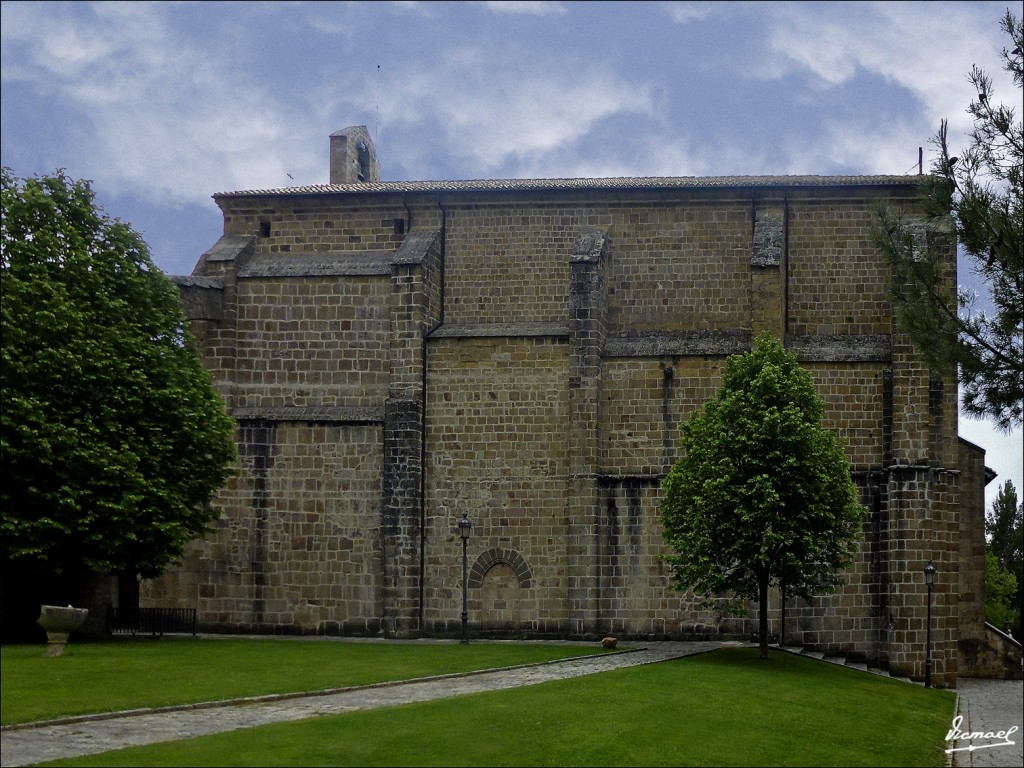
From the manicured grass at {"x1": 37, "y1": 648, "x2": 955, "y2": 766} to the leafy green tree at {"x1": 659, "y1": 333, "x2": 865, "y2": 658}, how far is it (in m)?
3.84

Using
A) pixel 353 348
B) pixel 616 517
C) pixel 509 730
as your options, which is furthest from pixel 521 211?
pixel 509 730

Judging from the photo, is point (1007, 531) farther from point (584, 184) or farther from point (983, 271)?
point (983, 271)

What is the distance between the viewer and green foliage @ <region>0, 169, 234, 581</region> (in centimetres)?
2802

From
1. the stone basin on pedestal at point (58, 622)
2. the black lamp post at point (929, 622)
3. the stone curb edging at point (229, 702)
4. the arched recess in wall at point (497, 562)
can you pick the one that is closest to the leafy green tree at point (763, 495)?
the black lamp post at point (929, 622)

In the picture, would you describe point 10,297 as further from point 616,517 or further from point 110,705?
point 616,517

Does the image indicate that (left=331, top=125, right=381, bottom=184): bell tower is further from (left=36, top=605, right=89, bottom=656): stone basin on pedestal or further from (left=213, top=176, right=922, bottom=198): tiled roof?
(left=36, top=605, right=89, bottom=656): stone basin on pedestal

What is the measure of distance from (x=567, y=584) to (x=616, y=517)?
2.21 meters

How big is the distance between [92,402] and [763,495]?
1476 centimetres

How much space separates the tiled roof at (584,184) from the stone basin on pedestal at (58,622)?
17.5m

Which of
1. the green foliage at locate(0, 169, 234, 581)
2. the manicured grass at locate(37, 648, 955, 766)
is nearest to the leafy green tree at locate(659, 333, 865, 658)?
the manicured grass at locate(37, 648, 955, 766)

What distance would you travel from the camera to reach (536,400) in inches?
1444

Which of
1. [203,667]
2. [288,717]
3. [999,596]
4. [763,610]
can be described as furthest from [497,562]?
[999,596]

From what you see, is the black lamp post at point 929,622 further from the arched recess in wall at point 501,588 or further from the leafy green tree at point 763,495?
the arched recess in wall at point 501,588

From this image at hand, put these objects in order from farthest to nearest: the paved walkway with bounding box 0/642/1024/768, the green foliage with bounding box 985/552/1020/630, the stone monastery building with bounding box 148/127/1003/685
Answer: the green foliage with bounding box 985/552/1020/630 < the stone monastery building with bounding box 148/127/1003/685 < the paved walkway with bounding box 0/642/1024/768
